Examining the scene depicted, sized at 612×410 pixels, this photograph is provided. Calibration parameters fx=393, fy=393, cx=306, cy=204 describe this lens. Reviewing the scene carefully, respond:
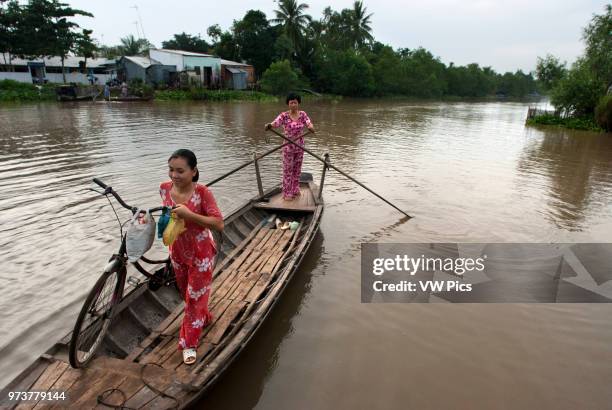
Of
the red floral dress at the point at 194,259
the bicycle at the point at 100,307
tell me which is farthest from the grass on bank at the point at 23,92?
the red floral dress at the point at 194,259

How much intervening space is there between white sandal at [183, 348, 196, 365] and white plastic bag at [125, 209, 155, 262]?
81cm

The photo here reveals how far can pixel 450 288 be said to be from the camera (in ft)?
16.1

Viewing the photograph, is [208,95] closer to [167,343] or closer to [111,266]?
[167,343]

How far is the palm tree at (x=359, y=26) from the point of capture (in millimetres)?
48562

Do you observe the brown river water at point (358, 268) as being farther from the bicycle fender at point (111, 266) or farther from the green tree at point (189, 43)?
the green tree at point (189, 43)

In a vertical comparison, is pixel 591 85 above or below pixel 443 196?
above

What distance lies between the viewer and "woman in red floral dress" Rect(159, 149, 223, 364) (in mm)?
2555

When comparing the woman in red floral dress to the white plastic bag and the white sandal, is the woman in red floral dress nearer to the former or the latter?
the white sandal

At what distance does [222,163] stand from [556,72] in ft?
98.4

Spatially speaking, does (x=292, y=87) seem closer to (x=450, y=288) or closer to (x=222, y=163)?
(x=222, y=163)

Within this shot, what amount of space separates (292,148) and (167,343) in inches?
151

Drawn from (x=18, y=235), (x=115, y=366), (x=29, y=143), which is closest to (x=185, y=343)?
(x=115, y=366)

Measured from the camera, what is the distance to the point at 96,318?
2.81m

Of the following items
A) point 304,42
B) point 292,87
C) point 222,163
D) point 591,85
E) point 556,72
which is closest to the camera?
point 222,163
